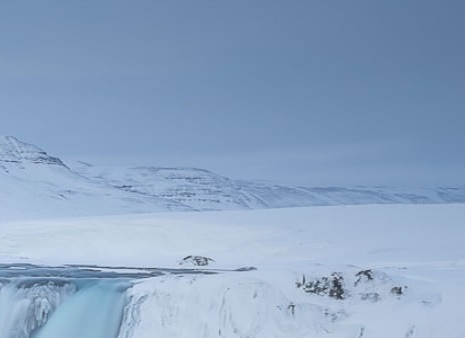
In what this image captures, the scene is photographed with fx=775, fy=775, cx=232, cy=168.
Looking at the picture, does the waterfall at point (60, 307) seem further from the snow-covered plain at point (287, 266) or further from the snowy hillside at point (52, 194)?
the snowy hillside at point (52, 194)

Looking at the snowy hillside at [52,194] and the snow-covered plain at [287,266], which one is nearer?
the snow-covered plain at [287,266]

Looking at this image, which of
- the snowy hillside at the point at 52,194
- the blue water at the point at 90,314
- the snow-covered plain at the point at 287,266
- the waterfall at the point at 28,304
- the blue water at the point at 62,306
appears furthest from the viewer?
the snowy hillside at the point at 52,194

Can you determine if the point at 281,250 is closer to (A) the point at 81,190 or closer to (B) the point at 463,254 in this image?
(B) the point at 463,254

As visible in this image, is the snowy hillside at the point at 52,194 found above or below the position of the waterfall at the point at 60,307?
above

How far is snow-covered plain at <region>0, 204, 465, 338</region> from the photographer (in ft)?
35.8

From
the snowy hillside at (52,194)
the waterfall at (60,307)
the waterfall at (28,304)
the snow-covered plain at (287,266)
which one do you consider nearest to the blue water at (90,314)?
the waterfall at (60,307)

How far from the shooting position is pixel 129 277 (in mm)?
15508

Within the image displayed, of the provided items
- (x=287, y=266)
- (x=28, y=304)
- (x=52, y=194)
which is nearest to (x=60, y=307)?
(x=28, y=304)

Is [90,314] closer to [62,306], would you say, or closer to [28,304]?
[62,306]

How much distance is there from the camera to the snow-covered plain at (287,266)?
10.9 m

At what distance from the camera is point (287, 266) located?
55.9ft

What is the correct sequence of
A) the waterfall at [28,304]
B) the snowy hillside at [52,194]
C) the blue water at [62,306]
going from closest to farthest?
1. the blue water at [62,306]
2. the waterfall at [28,304]
3. the snowy hillside at [52,194]

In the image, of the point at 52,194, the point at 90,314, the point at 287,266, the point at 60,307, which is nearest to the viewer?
the point at 90,314

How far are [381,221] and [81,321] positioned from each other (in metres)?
15.4
